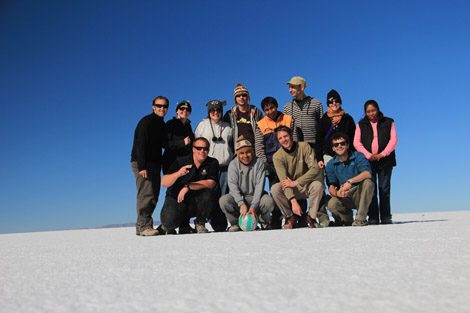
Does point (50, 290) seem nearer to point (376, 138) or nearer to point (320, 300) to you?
point (320, 300)

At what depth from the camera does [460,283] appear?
55.0 inches

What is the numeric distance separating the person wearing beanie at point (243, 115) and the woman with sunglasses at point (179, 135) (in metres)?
0.69

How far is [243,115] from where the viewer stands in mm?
5746

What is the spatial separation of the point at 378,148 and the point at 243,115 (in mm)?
2159

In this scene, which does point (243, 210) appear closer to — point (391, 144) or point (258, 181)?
point (258, 181)

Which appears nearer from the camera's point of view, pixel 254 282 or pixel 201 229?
pixel 254 282

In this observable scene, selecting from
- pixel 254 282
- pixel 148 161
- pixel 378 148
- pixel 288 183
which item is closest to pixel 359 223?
pixel 288 183

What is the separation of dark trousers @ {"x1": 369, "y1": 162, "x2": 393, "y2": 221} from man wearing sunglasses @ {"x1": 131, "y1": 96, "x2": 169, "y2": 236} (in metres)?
3.23

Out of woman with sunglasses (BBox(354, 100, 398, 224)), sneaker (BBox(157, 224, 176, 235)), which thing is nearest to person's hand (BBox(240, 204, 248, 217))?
sneaker (BBox(157, 224, 176, 235))

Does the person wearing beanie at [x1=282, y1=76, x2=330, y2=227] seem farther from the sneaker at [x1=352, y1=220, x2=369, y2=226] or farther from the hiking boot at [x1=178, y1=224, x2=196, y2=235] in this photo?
the hiking boot at [x1=178, y1=224, x2=196, y2=235]

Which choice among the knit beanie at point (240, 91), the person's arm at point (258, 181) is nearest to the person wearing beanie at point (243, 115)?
the knit beanie at point (240, 91)

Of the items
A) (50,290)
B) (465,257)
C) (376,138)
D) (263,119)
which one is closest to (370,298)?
(465,257)

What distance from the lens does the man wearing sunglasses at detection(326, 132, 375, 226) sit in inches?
201

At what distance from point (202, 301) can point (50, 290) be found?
2.42 ft
